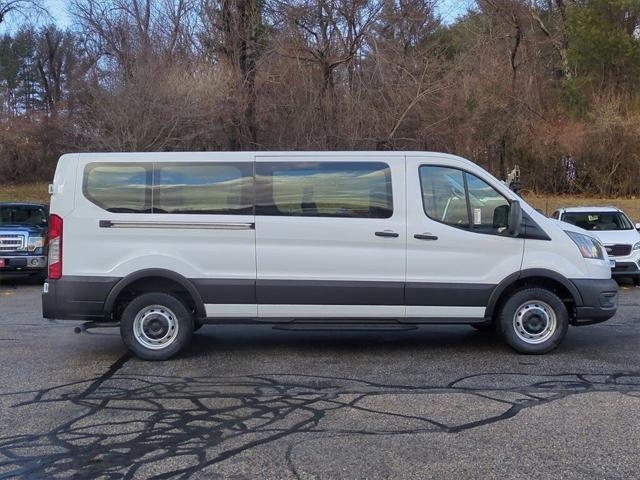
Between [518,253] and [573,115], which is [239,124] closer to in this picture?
[573,115]

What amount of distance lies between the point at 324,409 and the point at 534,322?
2957mm

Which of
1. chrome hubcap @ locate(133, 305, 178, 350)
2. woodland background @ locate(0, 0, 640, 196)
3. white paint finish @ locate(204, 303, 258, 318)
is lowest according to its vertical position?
chrome hubcap @ locate(133, 305, 178, 350)

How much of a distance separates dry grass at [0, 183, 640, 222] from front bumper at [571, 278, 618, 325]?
56.8ft

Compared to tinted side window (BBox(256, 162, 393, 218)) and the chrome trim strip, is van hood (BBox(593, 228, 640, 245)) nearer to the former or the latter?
tinted side window (BBox(256, 162, 393, 218))

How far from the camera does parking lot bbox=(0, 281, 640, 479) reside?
4352 mm

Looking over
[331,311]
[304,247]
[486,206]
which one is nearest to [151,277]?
[304,247]

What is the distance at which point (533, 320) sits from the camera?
7.22 meters

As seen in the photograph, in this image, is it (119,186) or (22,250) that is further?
(22,250)

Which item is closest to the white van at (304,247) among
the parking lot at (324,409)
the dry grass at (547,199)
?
the parking lot at (324,409)

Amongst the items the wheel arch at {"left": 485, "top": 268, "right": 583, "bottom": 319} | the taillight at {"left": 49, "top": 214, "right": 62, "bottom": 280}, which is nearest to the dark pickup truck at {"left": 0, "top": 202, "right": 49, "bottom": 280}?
the taillight at {"left": 49, "top": 214, "right": 62, "bottom": 280}

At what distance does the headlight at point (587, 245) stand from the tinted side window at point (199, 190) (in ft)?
11.7

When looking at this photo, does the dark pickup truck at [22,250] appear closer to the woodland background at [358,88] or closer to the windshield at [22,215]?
the windshield at [22,215]

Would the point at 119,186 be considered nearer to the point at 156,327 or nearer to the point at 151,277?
the point at 151,277

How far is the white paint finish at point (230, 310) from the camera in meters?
7.11
